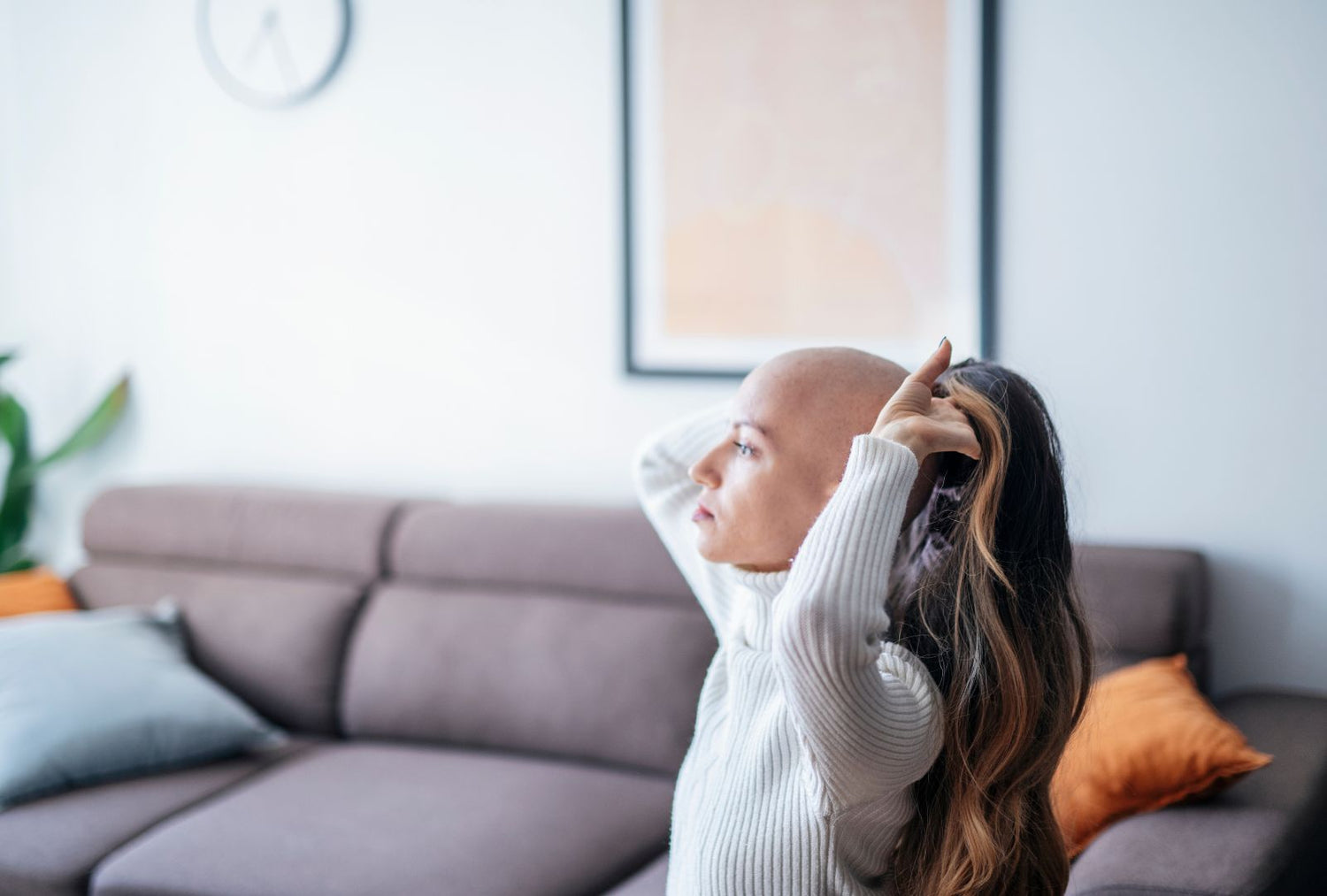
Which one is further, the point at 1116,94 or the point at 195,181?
the point at 195,181

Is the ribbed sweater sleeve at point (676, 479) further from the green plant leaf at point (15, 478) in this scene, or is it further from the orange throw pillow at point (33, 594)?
the green plant leaf at point (15, 478)

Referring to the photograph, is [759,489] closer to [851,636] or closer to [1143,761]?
[851,636]

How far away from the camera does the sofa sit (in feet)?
5.92

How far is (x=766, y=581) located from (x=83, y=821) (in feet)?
4.70

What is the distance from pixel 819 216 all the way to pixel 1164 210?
2.06 feet

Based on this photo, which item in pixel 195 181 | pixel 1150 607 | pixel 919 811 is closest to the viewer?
pixel 919 811

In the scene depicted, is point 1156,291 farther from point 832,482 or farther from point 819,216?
point 832,482

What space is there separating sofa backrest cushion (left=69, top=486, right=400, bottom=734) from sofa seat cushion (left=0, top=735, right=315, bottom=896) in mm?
235

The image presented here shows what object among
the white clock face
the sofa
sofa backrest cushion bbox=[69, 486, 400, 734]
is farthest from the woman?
the white clock face

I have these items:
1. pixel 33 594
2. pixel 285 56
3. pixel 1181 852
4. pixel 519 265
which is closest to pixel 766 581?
pixel 1181 852

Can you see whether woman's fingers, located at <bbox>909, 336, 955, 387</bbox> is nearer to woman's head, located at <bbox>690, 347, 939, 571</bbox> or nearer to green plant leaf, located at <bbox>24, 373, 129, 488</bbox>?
woman's head, located at <bbox>690, 347, 939, 571</bbox>

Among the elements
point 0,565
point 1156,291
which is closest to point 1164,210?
point 1156,291

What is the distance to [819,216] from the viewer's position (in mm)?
2420

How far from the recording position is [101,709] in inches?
87.3
